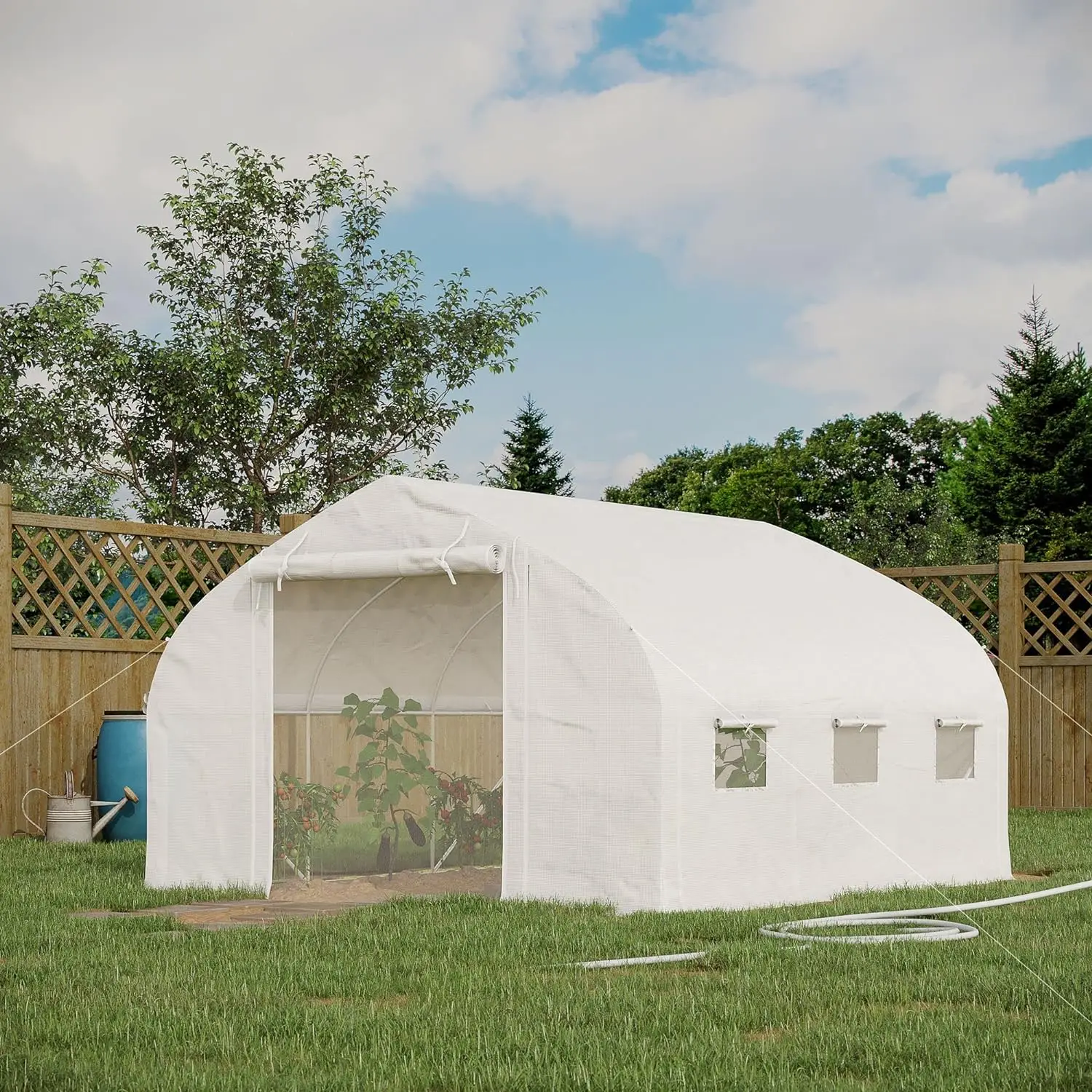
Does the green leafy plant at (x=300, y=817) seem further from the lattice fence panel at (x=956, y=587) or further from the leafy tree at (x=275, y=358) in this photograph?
the leafy tree at (x=275, y=358)

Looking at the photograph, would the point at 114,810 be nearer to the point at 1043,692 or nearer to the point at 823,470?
the point at 1043,692

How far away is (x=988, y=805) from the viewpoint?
1034 centimetres

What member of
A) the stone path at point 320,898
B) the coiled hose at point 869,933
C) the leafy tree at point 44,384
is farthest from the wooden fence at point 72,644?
the coiled hose at point 869,933

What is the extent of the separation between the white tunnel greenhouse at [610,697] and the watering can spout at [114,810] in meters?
2.34

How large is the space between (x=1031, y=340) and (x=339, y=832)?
20562 millimetres

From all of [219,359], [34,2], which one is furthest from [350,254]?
[34,2]

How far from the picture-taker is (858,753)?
9.51 meters

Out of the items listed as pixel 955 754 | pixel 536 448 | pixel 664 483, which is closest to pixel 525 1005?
pixel 955 754

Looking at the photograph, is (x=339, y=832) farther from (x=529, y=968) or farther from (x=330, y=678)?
(x=529, y=968)

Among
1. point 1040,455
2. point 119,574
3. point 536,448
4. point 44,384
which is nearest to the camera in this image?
point 119,574

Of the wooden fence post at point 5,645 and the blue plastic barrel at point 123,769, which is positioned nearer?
the wooden fence post at point 5,645

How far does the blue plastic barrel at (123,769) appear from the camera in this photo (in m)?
12.2

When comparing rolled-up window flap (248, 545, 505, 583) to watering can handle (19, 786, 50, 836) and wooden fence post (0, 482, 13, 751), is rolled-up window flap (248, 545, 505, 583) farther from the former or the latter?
watering can handle (19, 786, 50, 836)

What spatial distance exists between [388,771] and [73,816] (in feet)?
10.9
